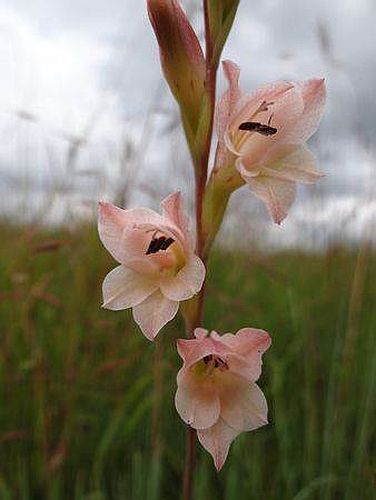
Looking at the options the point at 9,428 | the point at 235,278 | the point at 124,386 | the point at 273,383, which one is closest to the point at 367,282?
the point at 235,278

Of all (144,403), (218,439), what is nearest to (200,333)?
(218,439)

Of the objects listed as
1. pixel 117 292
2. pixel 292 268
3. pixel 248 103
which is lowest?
pixel 292 268

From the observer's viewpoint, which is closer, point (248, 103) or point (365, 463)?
point (248, 103)

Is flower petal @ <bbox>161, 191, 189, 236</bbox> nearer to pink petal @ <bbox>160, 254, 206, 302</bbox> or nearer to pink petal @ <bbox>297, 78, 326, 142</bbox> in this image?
pink petal @ <bbox>160, 254, 206, 302</bbox>

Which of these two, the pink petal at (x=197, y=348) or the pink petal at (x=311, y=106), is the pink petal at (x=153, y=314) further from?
the pink petal at (x=311, y=106)

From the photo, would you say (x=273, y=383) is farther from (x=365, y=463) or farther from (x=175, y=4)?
(x=175, y=4)

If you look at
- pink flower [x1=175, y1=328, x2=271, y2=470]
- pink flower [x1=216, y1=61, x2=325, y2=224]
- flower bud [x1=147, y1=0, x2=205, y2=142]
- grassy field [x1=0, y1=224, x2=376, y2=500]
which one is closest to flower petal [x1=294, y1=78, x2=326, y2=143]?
pink flower [x1=216, y1=61, x2=325, y2=224]

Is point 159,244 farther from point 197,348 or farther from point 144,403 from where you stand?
point 144,403
